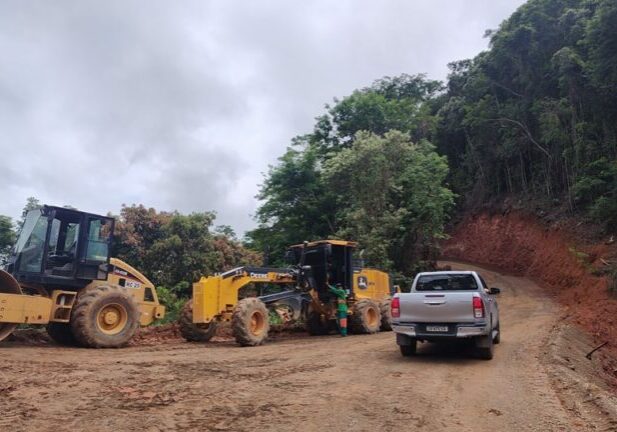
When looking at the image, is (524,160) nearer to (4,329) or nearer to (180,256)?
(180,256)

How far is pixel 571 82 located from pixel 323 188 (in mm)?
17222

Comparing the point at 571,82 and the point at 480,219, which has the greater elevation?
the point at 571,82

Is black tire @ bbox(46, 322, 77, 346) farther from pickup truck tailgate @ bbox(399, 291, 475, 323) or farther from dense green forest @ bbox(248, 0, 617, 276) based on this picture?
dense green forest @ bbox(248, 0, 617, 276)

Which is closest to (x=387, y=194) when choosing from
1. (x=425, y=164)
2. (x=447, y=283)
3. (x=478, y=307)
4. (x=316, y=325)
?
(x=425, y=164)

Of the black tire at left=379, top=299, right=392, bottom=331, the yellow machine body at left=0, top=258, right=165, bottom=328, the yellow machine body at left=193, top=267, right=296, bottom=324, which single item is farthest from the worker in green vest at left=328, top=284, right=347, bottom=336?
the yellow machine body at left=0, top=258, right=165, bottom=328

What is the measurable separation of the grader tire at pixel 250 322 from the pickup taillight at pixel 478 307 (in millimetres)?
5296

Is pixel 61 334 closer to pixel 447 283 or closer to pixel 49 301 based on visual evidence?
pixel 49 301

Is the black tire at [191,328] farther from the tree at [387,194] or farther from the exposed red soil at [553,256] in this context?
the tree at [387,194]

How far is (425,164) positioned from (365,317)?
14503mm

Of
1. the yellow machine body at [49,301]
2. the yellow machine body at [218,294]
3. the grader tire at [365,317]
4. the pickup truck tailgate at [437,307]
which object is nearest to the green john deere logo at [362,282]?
the grader tire at [365,317]

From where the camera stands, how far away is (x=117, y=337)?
11641mm

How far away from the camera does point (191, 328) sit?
13.4 metres

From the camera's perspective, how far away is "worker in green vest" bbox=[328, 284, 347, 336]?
1535 cm

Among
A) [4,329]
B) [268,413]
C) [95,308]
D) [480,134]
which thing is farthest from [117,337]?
[480,134]
